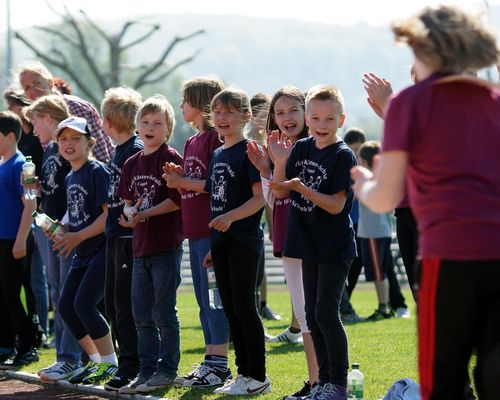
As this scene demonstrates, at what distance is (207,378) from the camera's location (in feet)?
25.7

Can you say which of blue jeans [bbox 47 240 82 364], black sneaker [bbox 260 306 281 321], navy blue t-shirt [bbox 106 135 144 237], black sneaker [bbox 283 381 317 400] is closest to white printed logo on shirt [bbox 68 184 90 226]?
navy blue t-shirt [bbox 106 135 144 237]

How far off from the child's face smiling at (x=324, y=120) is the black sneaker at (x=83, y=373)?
2.81 meters

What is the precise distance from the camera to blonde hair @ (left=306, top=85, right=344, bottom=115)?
6848 mm

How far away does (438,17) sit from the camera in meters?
4.43

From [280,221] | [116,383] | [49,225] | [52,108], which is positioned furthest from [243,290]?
[52,108]

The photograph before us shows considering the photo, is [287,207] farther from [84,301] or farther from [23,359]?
[23,359]

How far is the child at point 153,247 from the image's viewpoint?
25.8 ft

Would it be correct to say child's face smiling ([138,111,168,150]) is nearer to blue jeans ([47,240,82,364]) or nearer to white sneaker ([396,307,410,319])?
blue jeans ([47,240,82,364])

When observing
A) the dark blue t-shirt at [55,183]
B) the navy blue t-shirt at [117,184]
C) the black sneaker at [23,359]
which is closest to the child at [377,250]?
the black sneaker at [23,359]

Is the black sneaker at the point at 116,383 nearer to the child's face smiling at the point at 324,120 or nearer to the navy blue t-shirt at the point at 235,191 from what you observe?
the navy blue t-shirt at the point at 235,191

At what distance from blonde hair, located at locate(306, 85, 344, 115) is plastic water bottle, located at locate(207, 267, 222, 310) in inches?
60.6

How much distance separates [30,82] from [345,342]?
4.97 m

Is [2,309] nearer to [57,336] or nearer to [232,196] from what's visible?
[57,336]

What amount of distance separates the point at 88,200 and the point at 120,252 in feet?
1.96
